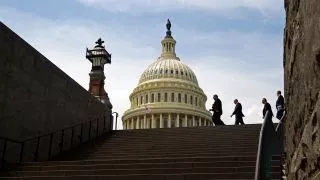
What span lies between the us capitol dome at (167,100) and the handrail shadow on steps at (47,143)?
6258 cm

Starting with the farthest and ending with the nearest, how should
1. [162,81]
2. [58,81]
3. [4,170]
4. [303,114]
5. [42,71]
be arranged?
[162,81], [58,81], [42,71], [4,170], [303,114]

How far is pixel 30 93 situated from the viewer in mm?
15148

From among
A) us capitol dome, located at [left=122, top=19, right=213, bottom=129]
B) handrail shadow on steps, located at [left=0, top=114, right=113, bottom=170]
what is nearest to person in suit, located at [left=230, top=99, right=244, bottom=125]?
handrail shadow on steps, located at [left=0, top=114, right=113, bottom=170]

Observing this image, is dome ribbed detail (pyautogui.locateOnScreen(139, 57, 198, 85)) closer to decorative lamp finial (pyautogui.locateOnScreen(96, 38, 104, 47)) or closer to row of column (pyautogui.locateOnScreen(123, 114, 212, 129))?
row of column (pyautogui.locateOnScreen(123, 114, 212, 129))

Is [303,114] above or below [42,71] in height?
below

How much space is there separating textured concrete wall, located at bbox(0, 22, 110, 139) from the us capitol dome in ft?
211

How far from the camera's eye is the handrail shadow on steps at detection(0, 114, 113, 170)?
1346 centimetres

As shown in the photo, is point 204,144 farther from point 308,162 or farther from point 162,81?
point 162,81

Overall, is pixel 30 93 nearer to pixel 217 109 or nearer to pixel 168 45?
pixel 217 109

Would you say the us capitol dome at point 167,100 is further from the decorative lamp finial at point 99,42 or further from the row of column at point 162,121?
the decorative lamp finial at point 99,42

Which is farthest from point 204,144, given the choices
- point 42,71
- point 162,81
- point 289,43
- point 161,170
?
point 162,81

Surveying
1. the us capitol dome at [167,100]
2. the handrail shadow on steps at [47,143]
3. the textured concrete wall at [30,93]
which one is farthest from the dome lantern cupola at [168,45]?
the textured concrete wall at [30,93]

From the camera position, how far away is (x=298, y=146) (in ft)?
7.87

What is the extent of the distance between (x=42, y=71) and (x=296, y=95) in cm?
1426
